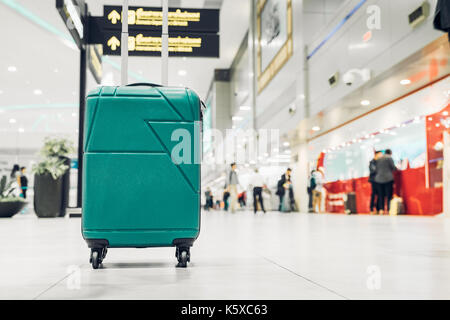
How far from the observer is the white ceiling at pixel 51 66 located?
18281 mm

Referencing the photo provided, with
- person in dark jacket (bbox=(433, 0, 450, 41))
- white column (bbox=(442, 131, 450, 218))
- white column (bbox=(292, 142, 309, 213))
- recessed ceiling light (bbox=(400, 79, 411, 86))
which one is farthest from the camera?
white column (bbox=(292, 142, 309, 213))

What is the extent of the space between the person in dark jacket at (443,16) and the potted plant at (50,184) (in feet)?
30.9

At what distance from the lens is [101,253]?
212cm

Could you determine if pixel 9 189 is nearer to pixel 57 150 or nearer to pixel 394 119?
pixel 57 150

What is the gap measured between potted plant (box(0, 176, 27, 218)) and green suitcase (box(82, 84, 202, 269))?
31.5ft

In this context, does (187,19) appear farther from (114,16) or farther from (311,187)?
(311,187)

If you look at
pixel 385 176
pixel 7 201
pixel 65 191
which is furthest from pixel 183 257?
pixel 385 176

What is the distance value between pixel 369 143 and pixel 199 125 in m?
13.1

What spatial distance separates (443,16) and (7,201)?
10534 millimetres

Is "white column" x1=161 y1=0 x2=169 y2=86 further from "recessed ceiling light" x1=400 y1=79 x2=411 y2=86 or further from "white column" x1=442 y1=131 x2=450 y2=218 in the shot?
"white column" x1=442 y1=131 x2=450 y2=218

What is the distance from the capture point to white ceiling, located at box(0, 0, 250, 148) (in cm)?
1828

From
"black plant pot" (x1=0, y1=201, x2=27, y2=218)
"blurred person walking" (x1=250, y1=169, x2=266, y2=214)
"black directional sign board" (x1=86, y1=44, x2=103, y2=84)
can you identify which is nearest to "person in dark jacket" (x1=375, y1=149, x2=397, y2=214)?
"blurred person walking" (x1=250, y1=169, x2=266, y2=214)

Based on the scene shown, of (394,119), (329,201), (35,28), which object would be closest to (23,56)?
(35,28)

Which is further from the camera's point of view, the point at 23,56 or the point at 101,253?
the point at 23,56
